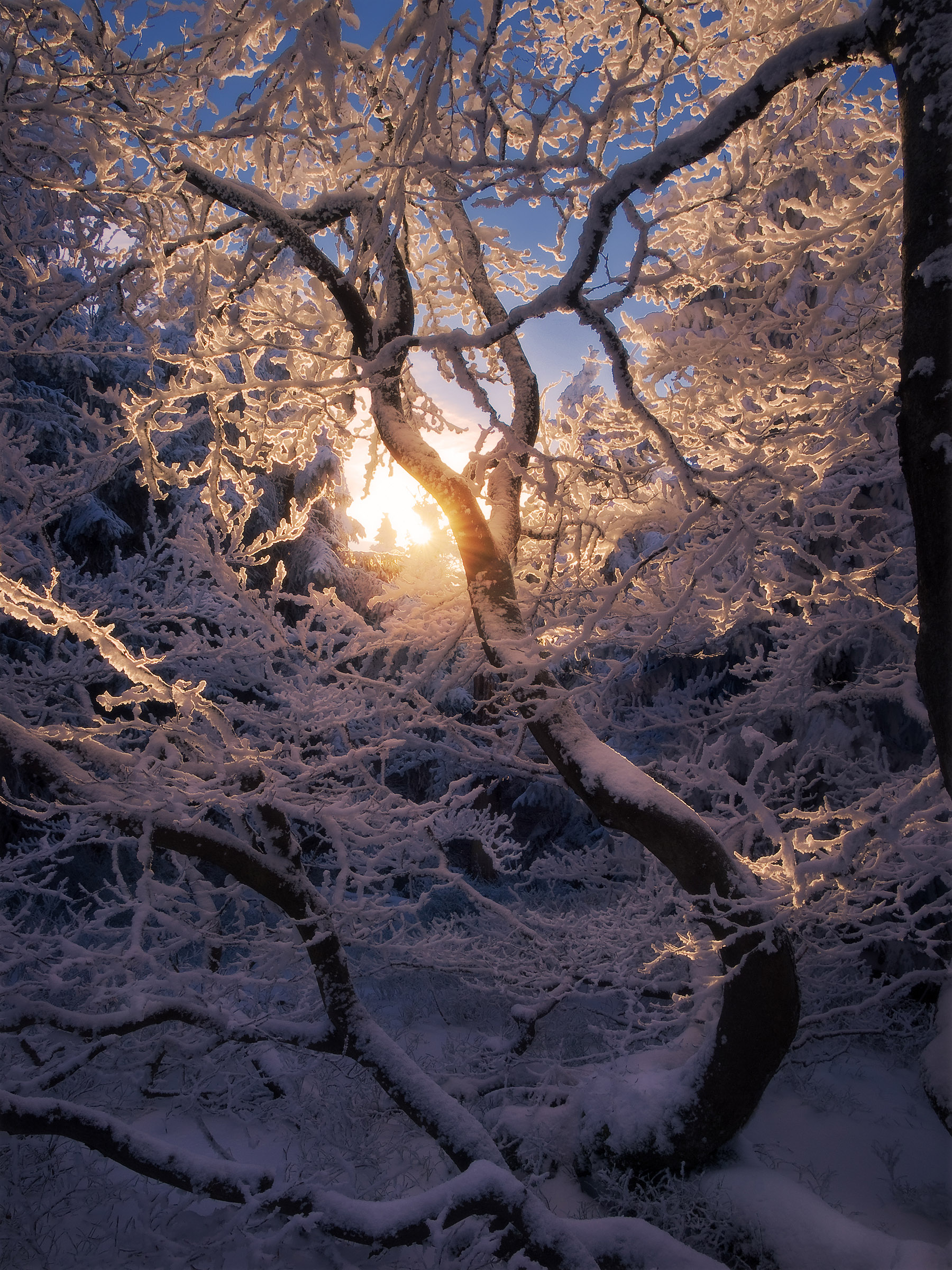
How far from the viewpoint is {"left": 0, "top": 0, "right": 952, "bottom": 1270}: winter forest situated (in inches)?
117

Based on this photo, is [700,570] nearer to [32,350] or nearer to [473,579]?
[473,579]

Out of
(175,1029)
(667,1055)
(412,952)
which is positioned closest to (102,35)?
(412,952)

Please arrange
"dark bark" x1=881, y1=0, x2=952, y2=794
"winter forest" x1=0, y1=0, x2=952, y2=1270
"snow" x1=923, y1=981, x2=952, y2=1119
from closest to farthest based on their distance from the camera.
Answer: "dark bark" x1=881, y1=0, x2=952, y2=794
"winter forest" x1=0, y1=0, x2=952, y2=1270
"snow" x1=923, y1=981, x2=952, y2=1119

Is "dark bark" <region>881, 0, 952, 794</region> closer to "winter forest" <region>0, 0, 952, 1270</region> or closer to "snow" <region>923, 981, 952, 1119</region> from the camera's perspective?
"winter forest" <region>0, 0, 952, 1270</region>

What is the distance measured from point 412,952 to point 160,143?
5.36 m

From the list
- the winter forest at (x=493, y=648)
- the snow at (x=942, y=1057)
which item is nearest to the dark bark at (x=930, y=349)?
the winter forest at (x=493, y=648)

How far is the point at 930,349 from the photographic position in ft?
6.37

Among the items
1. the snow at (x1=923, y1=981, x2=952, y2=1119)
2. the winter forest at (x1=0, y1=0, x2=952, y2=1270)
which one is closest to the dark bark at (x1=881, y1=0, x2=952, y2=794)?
the winter forest at (x1=0, y1=0, x2=952, y2=1270)

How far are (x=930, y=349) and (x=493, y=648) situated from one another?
2.61m

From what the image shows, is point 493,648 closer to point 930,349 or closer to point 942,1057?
point 930,349

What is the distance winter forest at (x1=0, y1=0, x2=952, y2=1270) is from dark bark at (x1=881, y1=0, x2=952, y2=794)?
1 centimetres

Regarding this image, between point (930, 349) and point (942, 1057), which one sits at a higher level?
point (930, 349)

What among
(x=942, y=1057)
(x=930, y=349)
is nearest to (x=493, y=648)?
(x=930, y=349)

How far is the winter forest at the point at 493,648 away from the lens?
2971 mm
